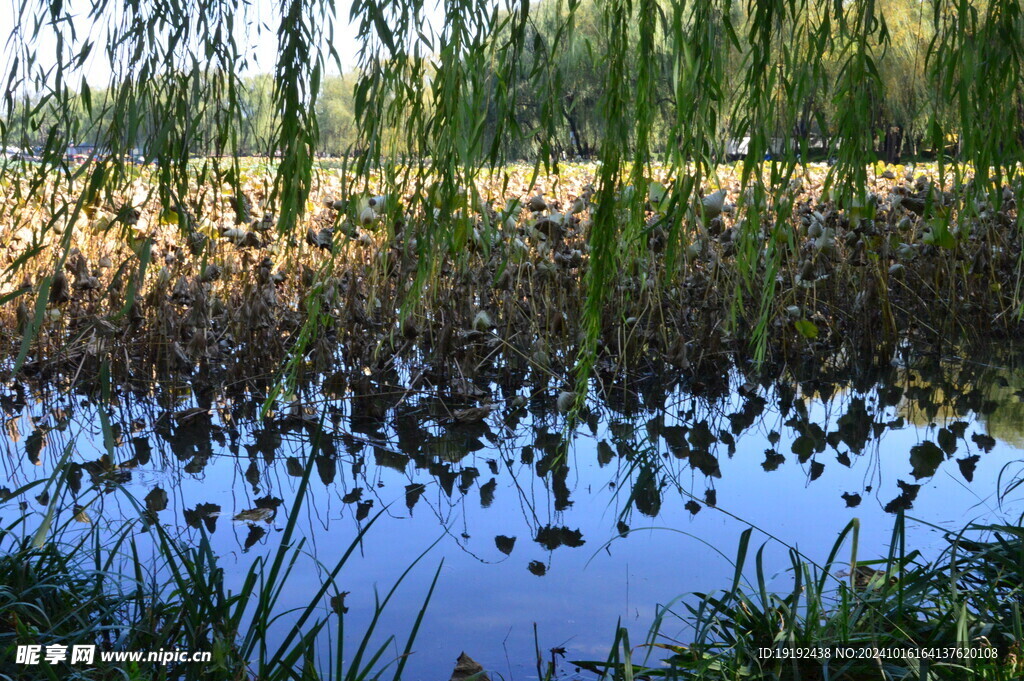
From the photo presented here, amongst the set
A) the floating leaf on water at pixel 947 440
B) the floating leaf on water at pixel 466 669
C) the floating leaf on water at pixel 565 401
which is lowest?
the floating leaf on water at pixel 466 669

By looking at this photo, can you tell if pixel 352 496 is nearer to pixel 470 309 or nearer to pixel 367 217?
pixel 367 217

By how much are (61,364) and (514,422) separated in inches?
69.8

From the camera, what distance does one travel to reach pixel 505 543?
2.23m

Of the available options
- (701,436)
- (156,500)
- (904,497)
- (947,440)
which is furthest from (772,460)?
(156,500)

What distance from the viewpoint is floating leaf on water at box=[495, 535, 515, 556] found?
2186 millimetres

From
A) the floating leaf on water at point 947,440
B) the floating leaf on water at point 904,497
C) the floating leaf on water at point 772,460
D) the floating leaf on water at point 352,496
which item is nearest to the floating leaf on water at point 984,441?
the floating leaf on water at point 947,440

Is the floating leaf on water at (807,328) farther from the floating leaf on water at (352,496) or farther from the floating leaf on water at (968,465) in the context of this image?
the floating leaf on water at (352,496)

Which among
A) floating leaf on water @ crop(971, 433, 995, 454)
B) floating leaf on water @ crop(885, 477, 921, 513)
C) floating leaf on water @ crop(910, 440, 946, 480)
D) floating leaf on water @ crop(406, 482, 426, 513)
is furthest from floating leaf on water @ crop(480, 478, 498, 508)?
floating leaf on water @ crop(971, 433, 995, 454)

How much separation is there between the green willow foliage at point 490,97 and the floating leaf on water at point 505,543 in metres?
0.82

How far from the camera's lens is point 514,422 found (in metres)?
3.26

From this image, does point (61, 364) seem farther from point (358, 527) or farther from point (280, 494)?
point (358, 527)

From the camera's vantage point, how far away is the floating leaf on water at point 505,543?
7.17 feet

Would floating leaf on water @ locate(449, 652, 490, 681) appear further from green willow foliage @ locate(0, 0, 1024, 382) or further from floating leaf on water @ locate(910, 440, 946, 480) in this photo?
floating leaf on water @ locate(910, 440, 946, 480)

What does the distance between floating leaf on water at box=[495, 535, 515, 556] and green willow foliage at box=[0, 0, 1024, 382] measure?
2.70ft
